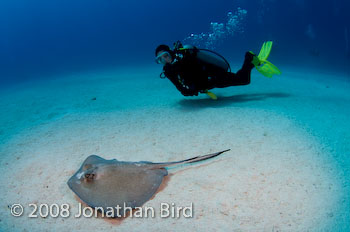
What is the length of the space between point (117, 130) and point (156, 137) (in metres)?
1.01

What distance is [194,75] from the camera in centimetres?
508

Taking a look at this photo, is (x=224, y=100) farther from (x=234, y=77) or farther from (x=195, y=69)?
(x=195, y=69)

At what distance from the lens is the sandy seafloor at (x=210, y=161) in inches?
83.1

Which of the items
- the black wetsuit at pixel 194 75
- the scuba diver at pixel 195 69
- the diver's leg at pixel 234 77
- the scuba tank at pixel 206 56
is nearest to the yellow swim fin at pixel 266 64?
the scuba diver at pixel 195 69

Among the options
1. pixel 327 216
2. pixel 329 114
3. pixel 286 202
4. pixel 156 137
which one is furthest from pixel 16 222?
pixel 329 114

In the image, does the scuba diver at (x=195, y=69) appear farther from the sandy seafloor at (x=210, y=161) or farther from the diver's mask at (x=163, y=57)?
the sandy seafloor at (x=210, y=161)

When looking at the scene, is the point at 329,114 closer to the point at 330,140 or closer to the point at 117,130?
the point at 330,140

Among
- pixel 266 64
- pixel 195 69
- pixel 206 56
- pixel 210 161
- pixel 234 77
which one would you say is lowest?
pixel 210 161

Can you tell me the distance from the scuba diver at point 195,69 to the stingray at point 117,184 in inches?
116

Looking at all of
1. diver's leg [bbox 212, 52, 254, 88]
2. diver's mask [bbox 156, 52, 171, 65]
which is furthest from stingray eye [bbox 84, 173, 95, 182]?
diver's leg [bbox 212, 52, 254, 88]

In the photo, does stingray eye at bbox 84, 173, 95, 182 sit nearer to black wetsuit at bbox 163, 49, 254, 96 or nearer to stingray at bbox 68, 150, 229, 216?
stingray at bbox 68, 150, 229, 216

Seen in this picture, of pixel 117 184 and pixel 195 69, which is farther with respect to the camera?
pixel 195 69

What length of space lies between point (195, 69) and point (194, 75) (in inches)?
5.9

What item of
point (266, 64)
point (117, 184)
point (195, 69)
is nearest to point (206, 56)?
point (195, 69)
